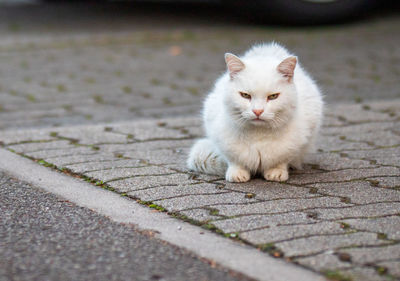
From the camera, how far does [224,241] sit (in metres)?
2.66

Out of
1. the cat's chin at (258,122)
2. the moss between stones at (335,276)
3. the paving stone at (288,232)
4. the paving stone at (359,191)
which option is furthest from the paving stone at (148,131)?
the moss between stones at (335,276)

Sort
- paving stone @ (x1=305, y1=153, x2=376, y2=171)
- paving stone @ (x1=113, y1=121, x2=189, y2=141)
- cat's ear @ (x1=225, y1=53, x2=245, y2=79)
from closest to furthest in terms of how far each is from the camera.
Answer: cat's ear @ (x1=225, y1=53, x2=245, y2=79)
paving stone @ (x1=305, y1=153, x2=376, y2=171)
paving stone @ (x1=113, y1=121, x2=189, y2=141)

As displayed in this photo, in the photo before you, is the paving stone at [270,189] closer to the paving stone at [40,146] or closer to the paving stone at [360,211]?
the paving stone at [360,211]

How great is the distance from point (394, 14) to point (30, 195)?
8426 mm

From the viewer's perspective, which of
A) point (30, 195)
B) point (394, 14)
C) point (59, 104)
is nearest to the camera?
point (30, 195)

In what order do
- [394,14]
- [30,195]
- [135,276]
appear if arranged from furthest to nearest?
[394,14]
[30,195]
[135,276]

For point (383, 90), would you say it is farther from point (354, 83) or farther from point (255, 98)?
point (255, 98)

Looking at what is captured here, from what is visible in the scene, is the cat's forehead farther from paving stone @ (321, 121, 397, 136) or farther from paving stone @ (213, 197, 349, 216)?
paving stone @ (321, 121, 397, 136)

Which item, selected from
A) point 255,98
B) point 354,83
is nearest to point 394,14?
point 354,83

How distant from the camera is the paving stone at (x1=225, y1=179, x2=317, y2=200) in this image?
3250 millimetres

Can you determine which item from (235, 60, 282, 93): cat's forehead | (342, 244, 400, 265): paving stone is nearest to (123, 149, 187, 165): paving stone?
(235, 60, 282, 93): cat's forehead

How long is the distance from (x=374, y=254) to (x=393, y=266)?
117 mm

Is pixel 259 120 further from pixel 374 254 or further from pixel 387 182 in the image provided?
pixel 374 254

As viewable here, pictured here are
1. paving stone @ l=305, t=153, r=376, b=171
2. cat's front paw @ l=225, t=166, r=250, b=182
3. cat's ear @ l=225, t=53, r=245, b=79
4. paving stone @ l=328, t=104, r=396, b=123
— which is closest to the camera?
cat's ear @ l=225, t=53, r=245, b=79
